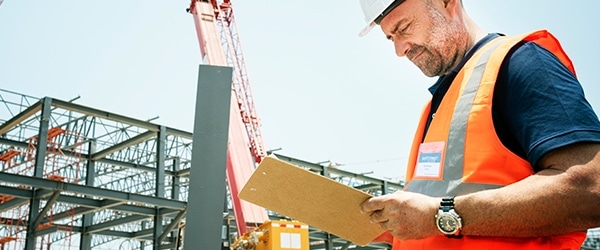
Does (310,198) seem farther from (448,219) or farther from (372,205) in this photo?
(448,219)

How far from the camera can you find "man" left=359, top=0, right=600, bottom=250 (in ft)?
4.78

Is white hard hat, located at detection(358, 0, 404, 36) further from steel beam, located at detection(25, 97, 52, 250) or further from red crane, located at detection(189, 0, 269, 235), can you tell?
steel beam, located at detection(25, 97, 52, 250)

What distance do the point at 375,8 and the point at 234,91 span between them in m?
11.3

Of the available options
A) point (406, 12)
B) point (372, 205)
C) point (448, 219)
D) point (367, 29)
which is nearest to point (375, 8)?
point (406, 12)

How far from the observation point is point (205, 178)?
10.3 feet

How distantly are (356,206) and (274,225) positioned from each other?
16.0ft

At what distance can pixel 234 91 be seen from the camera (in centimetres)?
1327

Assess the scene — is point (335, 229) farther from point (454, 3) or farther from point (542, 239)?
point (454, 3)

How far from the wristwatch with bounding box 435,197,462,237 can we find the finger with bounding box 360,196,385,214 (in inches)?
7.5

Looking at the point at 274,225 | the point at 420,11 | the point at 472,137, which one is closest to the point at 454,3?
the point at 420,11

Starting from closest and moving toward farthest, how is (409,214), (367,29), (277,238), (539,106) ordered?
(539,106)
(409,214)
(367,29)
(277,238)

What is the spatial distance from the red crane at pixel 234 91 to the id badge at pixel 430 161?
27.2ft

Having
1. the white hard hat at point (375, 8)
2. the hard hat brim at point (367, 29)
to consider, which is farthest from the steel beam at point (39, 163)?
the white hard hat at point (375, 8)

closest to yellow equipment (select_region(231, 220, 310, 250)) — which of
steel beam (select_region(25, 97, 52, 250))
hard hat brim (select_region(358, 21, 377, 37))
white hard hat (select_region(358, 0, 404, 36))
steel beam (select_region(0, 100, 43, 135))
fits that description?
hard hat brim (select_region(358, 21, 377, 37))
